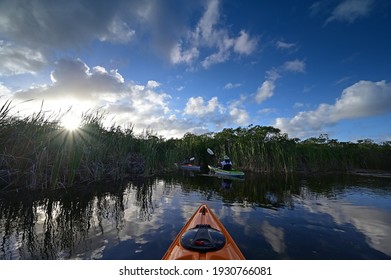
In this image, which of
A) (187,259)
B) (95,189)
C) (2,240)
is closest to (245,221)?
(187,259)

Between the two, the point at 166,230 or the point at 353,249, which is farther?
the point at 166,230

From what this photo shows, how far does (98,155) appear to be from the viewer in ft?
35.5

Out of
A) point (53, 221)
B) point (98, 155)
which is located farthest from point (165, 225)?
point (98, 155)

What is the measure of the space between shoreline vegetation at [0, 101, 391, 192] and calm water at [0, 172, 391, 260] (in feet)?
3.52

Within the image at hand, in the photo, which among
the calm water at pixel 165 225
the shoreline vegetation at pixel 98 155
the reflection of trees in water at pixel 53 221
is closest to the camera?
the reflection of trees in water at pixel 53 221

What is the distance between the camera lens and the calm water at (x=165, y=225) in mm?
4238

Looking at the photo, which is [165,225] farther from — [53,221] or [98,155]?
[98,155]

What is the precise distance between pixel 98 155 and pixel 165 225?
6.89 metres

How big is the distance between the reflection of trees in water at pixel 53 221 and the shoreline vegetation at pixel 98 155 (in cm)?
118

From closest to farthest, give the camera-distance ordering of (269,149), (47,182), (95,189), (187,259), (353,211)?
(187,259) → (353,211) → (47,182) → (95,189) → (269,149)

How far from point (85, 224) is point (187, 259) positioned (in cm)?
392

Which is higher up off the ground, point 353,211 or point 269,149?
point 269,149

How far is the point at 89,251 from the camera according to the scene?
412 centimetres

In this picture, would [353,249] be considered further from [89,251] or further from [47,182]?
[47,182]
